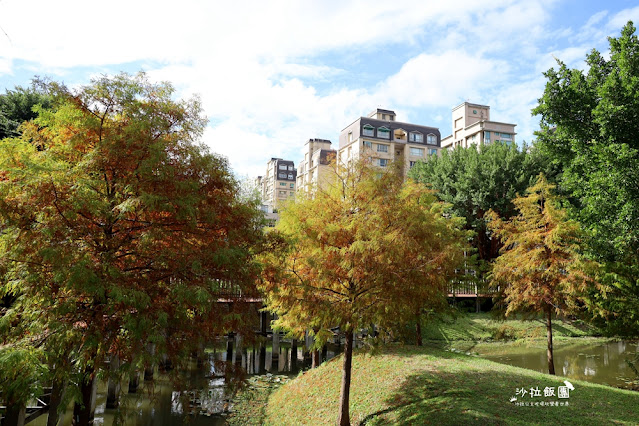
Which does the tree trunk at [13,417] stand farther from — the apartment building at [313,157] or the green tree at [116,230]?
the apartment building at [313,157]

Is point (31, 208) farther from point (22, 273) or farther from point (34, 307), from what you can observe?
point (34, 307)

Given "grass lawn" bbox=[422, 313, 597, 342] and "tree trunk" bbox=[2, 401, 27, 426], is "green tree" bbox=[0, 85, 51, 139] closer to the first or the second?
"tree trunk" bbox=[2, 401, 27, 426]

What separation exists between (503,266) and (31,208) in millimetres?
15427

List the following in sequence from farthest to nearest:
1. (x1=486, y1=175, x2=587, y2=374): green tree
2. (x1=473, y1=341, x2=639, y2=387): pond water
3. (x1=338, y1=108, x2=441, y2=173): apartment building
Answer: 1. (x1=338, y1=108, x2=441, y2=173): apartment building
2. (x1=473, y1=341, x2=639, y2=387): pond water
3. (x1=486, y1=175, x2=587, y2=374): green tree

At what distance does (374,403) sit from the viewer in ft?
36.5

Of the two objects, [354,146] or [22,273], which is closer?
[22,273]

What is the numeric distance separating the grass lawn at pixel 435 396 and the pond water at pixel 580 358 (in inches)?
268

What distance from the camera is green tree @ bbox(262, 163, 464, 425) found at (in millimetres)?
9609

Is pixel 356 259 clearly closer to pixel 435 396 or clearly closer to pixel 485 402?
pixel 435 396

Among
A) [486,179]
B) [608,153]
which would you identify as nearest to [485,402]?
[608,153]

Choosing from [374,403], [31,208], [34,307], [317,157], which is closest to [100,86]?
[31,208]

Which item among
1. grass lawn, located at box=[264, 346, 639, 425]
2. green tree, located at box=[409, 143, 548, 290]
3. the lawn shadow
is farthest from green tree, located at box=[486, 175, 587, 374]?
green tree, located at box=[409, 143, 548, 290]

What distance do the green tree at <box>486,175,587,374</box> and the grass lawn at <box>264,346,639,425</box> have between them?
3010mm

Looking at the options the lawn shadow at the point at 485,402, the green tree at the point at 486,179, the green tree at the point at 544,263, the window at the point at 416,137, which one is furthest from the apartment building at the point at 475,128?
the lawn shadow at the point at 485,402
